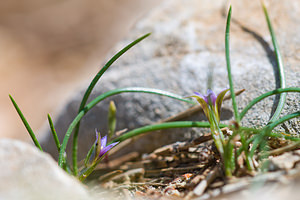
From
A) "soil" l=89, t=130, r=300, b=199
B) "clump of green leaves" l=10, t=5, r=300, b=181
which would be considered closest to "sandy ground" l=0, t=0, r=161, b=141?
"soil" l=89, t=130, r=300, b=199

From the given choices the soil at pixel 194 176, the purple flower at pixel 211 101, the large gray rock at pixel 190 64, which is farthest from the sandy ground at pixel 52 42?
the purple flower at pixel 211 101

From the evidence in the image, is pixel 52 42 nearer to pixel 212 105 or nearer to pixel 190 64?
pixel 190 64

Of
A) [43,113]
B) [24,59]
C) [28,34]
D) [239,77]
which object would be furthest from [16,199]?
[28,34]

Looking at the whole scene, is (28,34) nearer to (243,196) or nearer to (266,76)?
(266,76)

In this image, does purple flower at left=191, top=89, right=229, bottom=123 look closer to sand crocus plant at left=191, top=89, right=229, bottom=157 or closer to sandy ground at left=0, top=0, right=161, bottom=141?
sand crocus plant at left=191, top=89, right=229, bottom=157

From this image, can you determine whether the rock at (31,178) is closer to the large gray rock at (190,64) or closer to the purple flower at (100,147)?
the purple flower at (100,147)

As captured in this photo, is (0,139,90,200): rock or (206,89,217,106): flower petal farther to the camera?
(206,89,217,106): flower petal

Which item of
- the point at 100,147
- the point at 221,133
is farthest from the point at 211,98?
the point at 100,147
